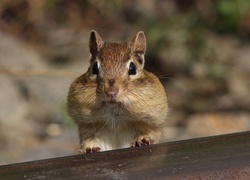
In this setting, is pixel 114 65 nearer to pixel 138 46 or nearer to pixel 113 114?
pixel 113 114

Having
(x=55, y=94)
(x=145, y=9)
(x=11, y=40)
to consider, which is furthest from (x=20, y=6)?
(x=55, y=94)

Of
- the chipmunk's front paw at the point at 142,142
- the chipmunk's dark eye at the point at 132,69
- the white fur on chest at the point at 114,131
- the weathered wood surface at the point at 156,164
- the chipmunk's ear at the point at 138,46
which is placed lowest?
the weathered wood surface at the point at 156,164

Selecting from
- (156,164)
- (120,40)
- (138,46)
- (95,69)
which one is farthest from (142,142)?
(120,40)

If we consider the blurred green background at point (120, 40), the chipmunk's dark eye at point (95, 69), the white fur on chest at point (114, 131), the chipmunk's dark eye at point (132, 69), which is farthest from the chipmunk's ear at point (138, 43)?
the blurred green background at point (120, 40)

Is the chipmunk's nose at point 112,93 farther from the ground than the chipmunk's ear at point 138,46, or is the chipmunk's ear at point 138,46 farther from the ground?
the chipmunk's ear at point 138,46

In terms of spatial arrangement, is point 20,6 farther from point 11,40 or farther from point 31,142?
point 31,142

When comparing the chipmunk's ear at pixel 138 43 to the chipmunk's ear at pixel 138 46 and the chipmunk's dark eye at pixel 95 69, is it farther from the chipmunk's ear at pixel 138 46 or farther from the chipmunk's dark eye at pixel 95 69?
the chipmunk's dark eye at pixel 95 69
